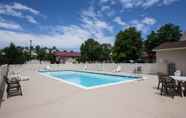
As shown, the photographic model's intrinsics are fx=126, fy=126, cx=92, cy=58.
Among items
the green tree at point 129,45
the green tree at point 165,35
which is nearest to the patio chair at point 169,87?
the green tree at point 129,45

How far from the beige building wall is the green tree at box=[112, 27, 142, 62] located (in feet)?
35.9

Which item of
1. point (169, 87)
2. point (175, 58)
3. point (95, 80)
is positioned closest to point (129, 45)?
point (175, 58)

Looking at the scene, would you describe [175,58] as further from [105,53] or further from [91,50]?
[105,53]

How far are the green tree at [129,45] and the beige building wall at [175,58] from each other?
1093 cm

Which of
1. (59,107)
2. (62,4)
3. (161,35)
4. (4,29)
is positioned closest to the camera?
(59,107)

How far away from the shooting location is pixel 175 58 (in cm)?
1210

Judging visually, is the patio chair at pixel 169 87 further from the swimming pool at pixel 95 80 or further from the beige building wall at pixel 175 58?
the beige building wall at pixel 175 58

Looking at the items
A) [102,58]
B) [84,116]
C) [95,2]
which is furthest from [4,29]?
[102,58]

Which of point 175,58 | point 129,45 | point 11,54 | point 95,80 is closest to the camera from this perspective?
point 175,58

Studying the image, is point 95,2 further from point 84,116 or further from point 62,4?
point 84,116

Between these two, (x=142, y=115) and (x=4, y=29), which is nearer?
(x=142, y=115)

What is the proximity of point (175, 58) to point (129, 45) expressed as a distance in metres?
12.5

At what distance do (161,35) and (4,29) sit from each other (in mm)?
25525

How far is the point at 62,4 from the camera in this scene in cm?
1270
